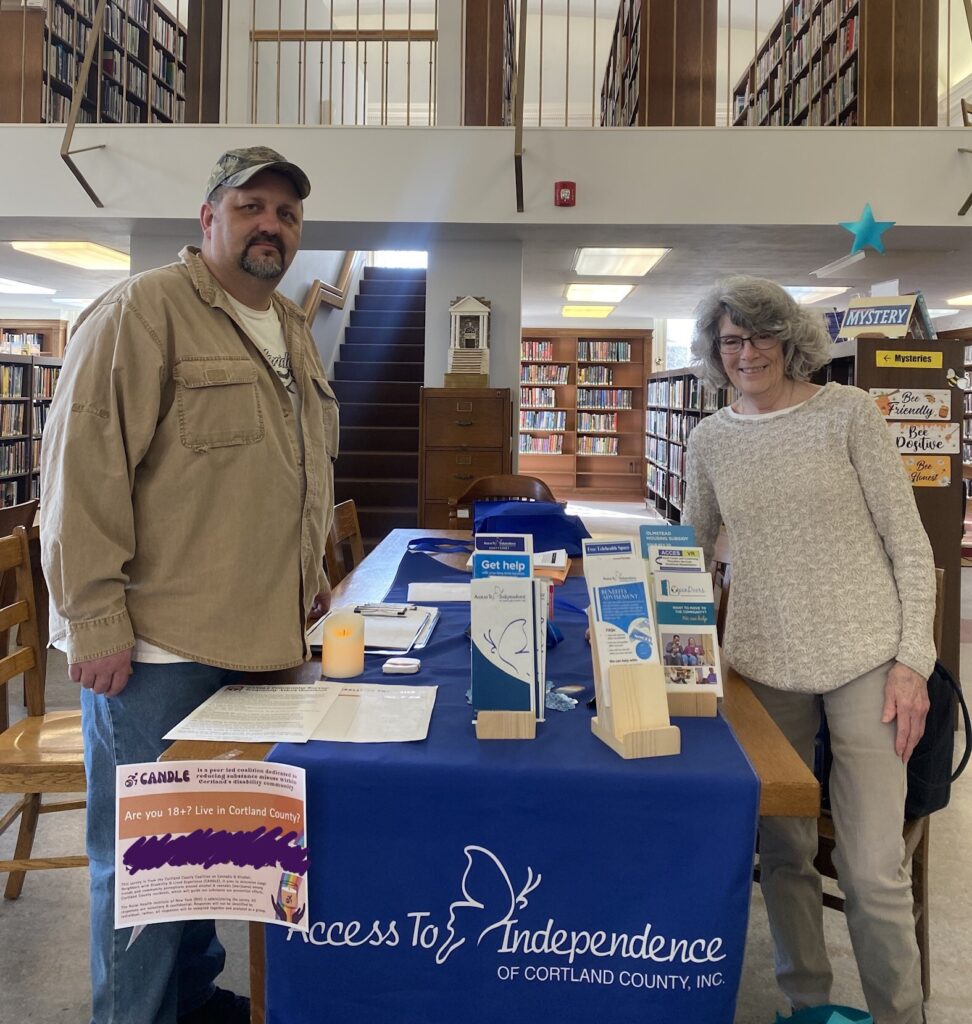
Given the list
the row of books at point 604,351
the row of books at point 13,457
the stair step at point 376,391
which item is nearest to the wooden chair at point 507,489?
the stair step at point 376,391

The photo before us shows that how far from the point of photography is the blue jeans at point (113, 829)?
1283mm

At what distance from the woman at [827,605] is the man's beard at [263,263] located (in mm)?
820

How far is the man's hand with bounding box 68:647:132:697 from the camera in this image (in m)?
1.23

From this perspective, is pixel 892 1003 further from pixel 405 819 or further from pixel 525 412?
pixel 525 412

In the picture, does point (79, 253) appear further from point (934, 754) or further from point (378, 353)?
point (934, 754)

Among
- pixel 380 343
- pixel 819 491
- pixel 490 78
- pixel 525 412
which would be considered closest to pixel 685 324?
pixel 525 412

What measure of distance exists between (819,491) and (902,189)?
12.5ft

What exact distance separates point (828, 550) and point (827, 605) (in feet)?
0.31

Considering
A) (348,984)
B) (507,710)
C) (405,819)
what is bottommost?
(348,984)

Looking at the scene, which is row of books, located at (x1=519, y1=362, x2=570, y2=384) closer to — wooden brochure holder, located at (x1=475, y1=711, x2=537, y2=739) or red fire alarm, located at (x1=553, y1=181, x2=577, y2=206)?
red fire alarm, located at (x1=553, y1=181, x2=577, y2=206)

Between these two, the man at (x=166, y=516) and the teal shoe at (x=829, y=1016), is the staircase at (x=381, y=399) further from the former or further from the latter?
the teal shoe at (x=829, y=1016)

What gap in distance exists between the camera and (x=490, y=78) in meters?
4.96

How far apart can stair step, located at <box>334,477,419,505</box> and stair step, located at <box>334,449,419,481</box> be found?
179 mm

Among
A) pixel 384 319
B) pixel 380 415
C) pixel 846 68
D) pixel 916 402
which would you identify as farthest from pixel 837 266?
pixel 384 319
